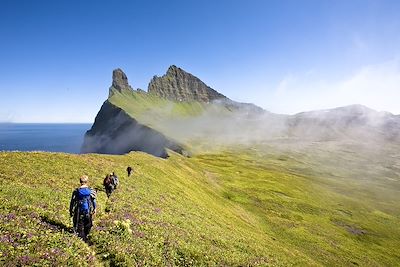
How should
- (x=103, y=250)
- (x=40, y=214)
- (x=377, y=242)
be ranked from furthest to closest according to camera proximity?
(x=377, y=242)
(x=40, y=214)
(x=103, y=250)

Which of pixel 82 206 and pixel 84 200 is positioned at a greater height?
pixel 84 200

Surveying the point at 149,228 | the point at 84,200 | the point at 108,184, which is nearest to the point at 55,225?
the point at 84,200

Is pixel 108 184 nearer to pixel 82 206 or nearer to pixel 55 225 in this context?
pixel 55 225

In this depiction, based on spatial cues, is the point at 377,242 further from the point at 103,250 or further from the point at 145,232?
the point at 103,250

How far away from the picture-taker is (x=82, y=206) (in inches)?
750

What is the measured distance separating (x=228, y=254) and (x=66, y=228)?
1329 centimetres

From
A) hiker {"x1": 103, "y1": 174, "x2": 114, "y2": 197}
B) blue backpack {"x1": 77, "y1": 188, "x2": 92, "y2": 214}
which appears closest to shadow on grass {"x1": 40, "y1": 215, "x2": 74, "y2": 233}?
blue backpack {"x1": 77, "y1": 188, "x2": 92, "y2": 214}

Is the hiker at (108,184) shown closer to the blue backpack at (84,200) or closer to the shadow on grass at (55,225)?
the shadow on grass at (55,225)

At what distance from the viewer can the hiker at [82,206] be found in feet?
62.6

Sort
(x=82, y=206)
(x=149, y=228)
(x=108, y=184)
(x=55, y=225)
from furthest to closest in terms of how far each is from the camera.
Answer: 1. (x=108, y=184)
2. (x=149, y=228)
3. (x=55, y=225)
4. (x=82, y=206)

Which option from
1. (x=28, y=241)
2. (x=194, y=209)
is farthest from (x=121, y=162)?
(x=28, y=241)

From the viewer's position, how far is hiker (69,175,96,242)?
19078 mm

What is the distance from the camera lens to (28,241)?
55.7 feet

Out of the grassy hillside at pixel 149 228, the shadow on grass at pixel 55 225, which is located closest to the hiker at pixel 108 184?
the grassy hillside at pixel 149 228
